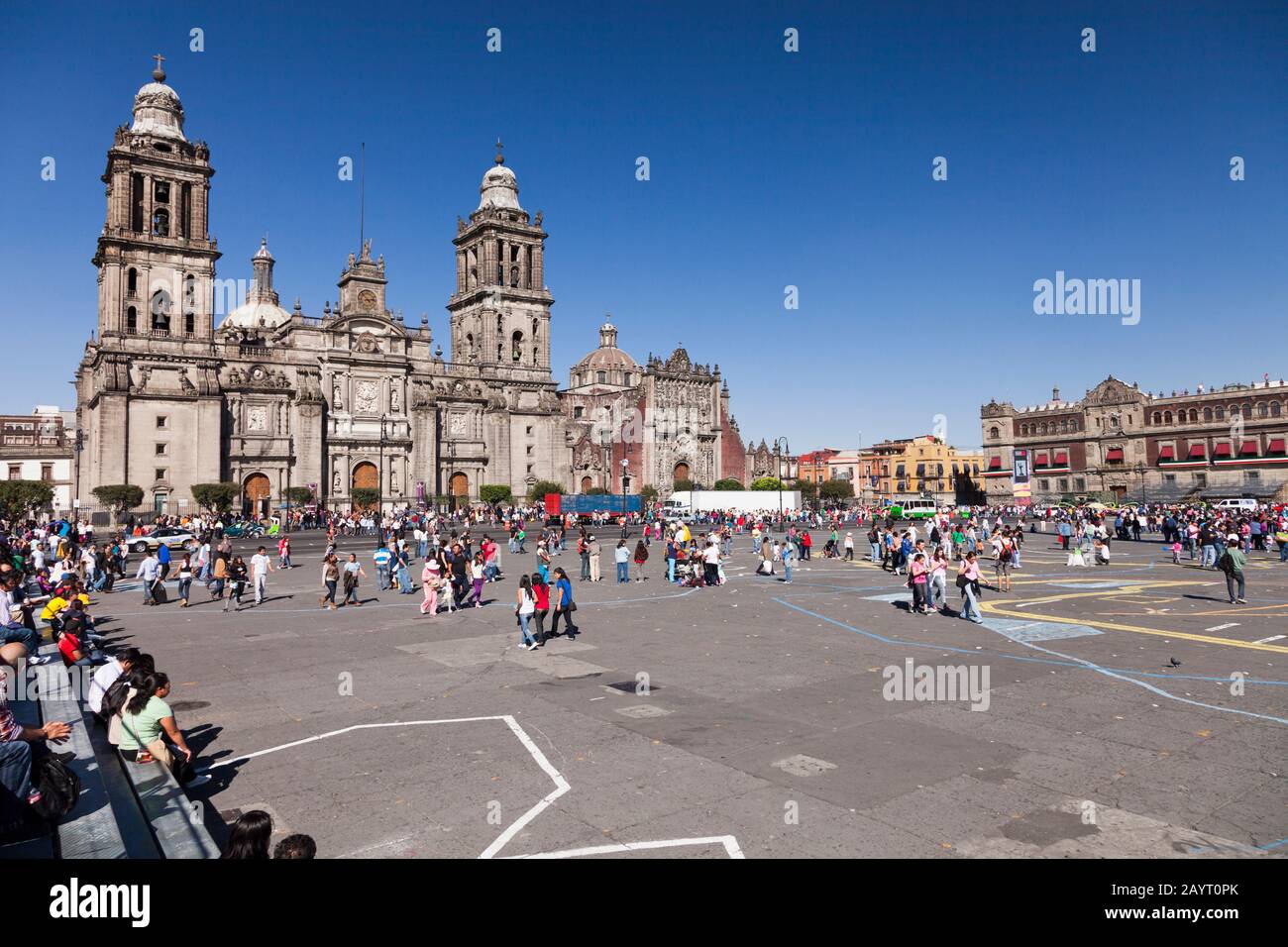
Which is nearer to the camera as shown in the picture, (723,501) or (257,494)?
(257,494)

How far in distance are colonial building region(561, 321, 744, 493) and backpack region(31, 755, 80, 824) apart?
8259 centimetres

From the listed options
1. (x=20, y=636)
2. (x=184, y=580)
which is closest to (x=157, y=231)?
(x=184, y=580)

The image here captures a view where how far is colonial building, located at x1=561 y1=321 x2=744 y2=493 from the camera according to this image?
93.5m

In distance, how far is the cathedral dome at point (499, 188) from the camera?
8431cm

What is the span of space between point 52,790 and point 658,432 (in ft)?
298

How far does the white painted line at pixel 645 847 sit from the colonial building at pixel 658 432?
8281cm

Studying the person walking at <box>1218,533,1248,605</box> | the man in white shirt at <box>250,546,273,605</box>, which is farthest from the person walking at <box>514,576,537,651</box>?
the person walking at <box>1218,533,1248,605</box>

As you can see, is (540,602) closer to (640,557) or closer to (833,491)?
(640,557)

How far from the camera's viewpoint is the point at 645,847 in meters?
6.25

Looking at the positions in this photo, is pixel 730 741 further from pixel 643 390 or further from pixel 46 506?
pixel 643 390

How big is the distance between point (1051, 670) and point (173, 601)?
868 inches

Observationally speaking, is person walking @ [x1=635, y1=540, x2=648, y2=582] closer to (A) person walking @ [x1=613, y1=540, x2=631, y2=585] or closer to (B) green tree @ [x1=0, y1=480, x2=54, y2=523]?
(A) person walking @ [x1=613, y1=540, x2=631, y2=585]

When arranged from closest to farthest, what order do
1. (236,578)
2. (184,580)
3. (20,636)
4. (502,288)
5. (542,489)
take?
(20,636), (236,578), (184,580), (542,489), (502,288)
